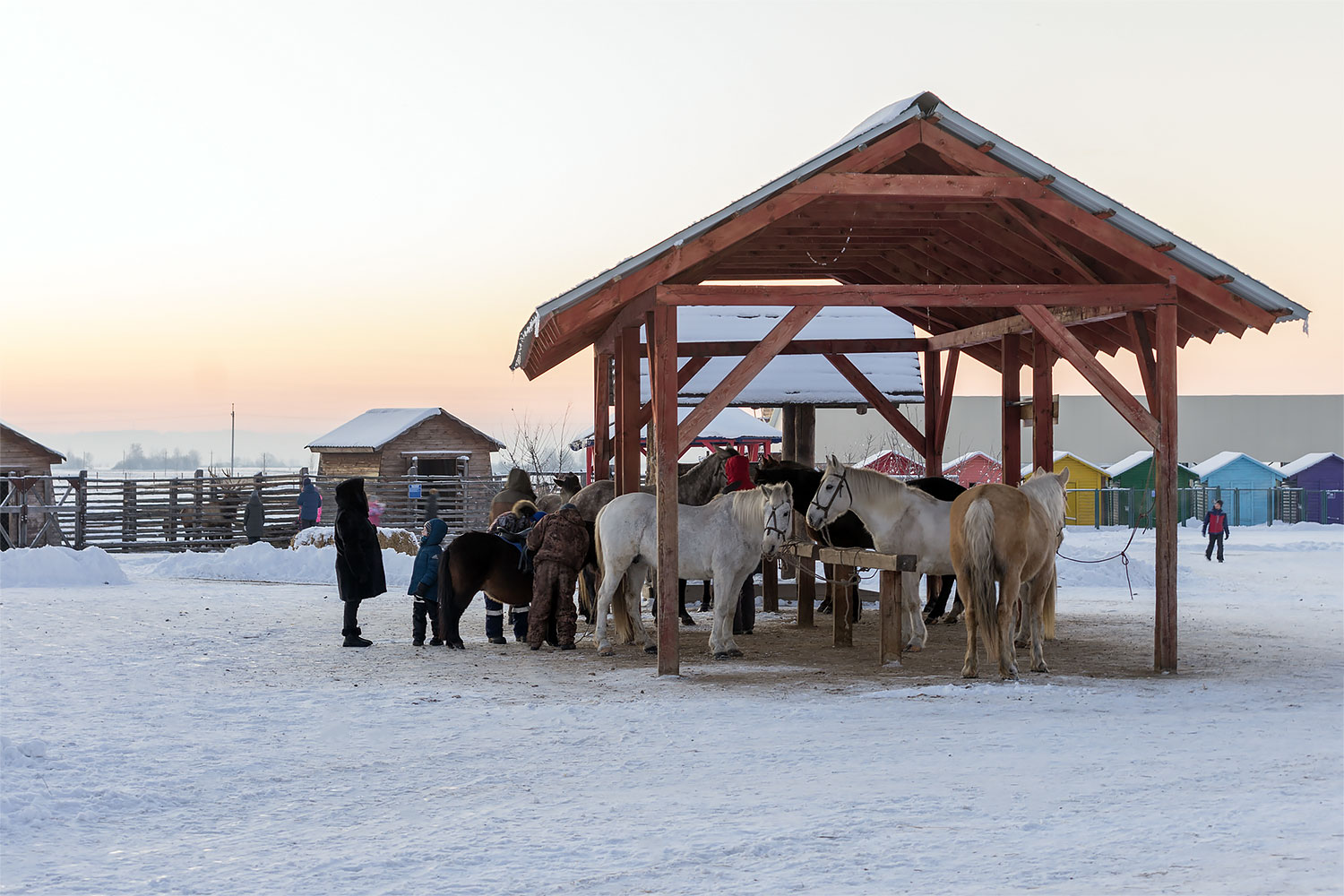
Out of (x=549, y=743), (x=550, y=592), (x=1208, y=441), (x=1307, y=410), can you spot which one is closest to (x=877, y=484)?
(x=550, y=592)

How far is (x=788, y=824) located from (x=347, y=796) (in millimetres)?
2219

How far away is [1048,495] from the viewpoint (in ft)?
35.4

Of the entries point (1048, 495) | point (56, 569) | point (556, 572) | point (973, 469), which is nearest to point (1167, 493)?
point (1048, 495)

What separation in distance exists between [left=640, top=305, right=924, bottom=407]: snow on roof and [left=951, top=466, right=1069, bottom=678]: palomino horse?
276 inches

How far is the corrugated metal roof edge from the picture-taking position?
10078 millimetres

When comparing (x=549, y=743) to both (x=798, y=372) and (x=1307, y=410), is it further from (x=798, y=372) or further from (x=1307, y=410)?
(x=1307, y=410)

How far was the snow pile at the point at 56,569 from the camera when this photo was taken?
63.3ft

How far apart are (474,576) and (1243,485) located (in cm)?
4536

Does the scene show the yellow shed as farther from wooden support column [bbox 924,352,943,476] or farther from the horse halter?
the horse halter

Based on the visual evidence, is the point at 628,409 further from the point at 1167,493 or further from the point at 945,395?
the point at 1167,493

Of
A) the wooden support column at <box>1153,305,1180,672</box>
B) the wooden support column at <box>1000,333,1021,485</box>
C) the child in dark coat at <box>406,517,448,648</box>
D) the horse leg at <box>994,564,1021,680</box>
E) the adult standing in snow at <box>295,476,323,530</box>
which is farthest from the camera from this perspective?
the adult standing in snow at <box>295,476,323,530</box>

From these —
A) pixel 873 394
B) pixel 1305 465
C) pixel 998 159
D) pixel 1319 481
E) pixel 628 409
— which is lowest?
pixel 1319 481

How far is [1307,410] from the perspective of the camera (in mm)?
76812

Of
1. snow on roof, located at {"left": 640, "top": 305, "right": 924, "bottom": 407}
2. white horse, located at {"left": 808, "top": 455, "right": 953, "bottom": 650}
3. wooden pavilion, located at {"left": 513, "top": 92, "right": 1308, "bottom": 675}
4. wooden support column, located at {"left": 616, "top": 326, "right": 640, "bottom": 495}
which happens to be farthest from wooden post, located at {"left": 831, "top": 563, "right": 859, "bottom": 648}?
A: snow on roof, located at {"left": 640, "top": 305, "right": 924, "bottom": 407}
